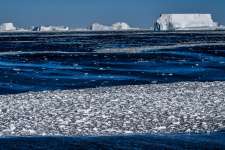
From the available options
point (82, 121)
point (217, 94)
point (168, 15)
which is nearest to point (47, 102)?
point (82, 121)

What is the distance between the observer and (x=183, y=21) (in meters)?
146

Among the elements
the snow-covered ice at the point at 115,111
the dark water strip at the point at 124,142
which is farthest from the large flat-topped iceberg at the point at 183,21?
the dark water strip at the point at 124,142

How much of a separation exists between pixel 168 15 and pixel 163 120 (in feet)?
458

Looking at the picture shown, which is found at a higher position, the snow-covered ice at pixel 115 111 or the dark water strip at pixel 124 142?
the snow-covered ice at pixel 115 111

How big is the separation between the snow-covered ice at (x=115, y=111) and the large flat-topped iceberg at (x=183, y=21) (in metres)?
134

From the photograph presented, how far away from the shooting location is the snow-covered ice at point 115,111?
7.89 meters

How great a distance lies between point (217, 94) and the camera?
39.1 feet

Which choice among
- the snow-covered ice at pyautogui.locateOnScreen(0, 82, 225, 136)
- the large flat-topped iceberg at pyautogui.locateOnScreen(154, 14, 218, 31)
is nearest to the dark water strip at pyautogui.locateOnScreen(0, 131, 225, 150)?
the snow-covered ice at pyautogui.locateOnScreen(0, 82, 225, 136)

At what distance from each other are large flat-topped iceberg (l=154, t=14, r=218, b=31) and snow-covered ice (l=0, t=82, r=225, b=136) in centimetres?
13377

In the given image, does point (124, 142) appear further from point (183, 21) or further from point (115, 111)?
point (183, 21)

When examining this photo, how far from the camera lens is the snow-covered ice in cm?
789

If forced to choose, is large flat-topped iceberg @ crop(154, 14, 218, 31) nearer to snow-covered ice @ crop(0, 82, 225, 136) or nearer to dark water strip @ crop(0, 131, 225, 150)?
snow-covered ice @ crop(0, 82, 225, 136)

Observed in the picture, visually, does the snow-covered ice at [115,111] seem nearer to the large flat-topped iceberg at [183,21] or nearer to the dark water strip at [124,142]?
the dark water strip at [124,142]

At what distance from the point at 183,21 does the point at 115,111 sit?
142 meters
